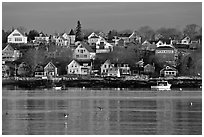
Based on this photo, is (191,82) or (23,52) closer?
(23,52)

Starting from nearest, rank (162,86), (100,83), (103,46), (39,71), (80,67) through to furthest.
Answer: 1. (80,67)
2. (39,71)
3. (103,46)
4. (162,86)
5. (100,83)

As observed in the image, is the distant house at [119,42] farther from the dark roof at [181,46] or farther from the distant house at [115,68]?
the dark roof at [181,46]

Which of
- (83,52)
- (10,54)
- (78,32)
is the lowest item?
(10,54)

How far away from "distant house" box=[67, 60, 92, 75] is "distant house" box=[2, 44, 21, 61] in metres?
1.75

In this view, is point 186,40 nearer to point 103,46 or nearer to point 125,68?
point 125,68

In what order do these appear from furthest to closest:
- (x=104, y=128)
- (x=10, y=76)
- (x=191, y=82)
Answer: (x=191, y=82) < (x=10, y=76) < (x=104, y=128)

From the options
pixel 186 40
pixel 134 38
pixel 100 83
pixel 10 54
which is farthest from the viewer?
pixel 100 83

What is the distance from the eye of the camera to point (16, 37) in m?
21.1

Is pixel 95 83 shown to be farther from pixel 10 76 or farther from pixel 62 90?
pixel 10 76

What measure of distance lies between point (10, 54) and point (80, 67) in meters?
2.64

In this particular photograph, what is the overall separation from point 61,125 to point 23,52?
504 inches

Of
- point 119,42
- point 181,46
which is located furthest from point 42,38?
point 181,46

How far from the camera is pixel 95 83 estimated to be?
23.9m

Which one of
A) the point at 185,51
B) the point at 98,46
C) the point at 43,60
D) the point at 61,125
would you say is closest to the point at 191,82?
the point at 185,51
